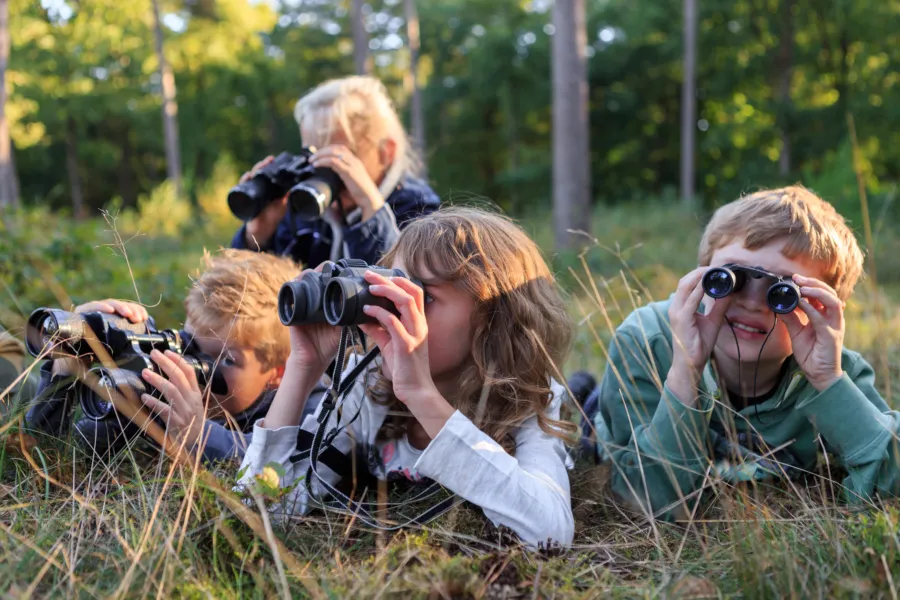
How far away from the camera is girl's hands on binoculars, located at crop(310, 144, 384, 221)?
124 inches

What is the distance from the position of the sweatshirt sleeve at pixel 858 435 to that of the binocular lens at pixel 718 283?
0.42 meters

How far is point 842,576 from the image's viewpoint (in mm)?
1513

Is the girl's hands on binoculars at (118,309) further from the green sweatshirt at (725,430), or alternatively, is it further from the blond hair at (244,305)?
the green sweatshirt at (725,430)

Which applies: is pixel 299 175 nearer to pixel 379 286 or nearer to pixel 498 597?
pixel 379 286

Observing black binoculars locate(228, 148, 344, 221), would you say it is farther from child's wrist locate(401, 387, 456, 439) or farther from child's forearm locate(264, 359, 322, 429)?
child's wrist locate(401, 387, 456, 439)

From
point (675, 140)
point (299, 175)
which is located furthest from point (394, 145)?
point (675, 140)

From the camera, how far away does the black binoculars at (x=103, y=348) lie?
2061 millimetres

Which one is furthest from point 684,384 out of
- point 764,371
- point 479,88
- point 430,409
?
point 479,88

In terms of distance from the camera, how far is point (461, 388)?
2123 mm

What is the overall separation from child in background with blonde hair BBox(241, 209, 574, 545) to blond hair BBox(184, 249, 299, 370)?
334mm

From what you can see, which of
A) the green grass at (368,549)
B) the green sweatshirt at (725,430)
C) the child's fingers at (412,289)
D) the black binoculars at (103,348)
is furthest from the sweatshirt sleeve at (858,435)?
the black binoculars at (103,348)

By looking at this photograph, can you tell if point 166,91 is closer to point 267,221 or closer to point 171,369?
point 267,221

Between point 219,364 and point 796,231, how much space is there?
179cm

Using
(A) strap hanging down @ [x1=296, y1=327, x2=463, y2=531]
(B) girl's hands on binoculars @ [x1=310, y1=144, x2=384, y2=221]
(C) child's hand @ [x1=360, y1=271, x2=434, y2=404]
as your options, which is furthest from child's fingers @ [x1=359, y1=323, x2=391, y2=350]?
(B) girl's hands on binoculars @ [x1=310, y1=144, x2=384, y2=221]
